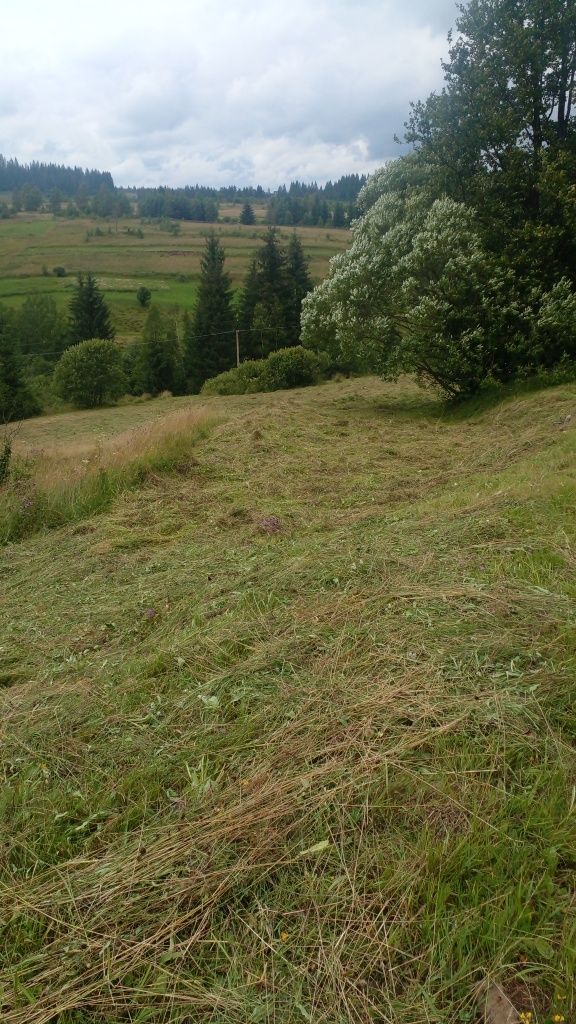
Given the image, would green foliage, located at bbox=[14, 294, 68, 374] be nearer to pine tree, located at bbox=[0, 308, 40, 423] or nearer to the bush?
pine tree, located at bbox=[0, 308, 40, 423]

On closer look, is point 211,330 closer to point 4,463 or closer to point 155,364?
point 155,364

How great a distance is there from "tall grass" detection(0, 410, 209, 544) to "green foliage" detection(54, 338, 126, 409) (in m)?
32.7

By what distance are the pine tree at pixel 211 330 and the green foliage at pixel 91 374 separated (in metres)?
8.71

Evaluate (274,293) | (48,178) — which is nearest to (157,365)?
(274,293)

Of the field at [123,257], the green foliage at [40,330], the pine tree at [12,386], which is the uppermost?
the field at [123,257]

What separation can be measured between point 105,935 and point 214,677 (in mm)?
1496

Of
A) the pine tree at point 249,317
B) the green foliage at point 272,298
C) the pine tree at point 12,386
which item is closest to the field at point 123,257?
the green foliage at point 272,298

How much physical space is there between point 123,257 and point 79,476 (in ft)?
279

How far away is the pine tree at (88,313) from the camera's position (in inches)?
2010

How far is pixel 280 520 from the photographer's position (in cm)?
659

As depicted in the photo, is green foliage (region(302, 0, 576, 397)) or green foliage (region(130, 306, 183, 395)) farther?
green foliage (region(130, 306, 183, 395))

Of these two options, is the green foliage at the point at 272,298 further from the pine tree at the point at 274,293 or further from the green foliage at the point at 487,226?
the green foliage at the point at 487,226

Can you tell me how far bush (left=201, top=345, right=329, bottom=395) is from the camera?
3095 cm

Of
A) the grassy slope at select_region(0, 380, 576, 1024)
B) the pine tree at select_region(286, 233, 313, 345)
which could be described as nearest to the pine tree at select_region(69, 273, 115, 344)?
the pine tree at select_region(286, 233, 313, 345)
